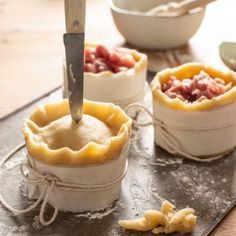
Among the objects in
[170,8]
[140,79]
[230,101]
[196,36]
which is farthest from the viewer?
[196,36]

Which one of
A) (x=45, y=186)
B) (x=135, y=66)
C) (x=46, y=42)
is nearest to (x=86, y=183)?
(x=45, y=186)

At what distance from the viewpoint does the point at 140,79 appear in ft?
4.11

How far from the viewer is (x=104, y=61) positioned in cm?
125

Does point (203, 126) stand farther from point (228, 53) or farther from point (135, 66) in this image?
point (228, 53)

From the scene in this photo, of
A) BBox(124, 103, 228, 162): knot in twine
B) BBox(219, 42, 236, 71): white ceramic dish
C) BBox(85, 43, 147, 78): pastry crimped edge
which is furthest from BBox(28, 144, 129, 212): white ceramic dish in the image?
BBox(219, 42, 236, 71): white ceramic dish

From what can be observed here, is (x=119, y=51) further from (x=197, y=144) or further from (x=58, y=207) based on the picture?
(x=58, y=207)

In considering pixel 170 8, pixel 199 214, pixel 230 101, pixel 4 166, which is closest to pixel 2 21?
pixel 170 8

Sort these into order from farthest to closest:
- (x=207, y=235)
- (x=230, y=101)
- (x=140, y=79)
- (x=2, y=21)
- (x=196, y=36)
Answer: (x=2, y=21) → (x=196, y=36) → (x=140, y=79) → (x=230, y=101) → (x=207, y=235)

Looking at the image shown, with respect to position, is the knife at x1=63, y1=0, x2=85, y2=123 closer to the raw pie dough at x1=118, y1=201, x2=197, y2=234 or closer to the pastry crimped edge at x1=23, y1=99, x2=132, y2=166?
the pastry crimped edge at x1=23, y1=99, x2=132, y2=166

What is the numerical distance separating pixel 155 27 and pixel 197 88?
0.41 metres

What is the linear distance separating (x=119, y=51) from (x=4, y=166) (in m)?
0.34

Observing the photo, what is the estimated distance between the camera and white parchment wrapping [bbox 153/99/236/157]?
3.58 feet

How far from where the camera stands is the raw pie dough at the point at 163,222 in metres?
0.93

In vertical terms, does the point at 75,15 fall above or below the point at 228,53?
above
